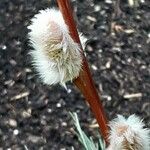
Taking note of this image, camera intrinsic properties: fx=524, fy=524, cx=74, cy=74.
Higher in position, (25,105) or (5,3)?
(5,3)

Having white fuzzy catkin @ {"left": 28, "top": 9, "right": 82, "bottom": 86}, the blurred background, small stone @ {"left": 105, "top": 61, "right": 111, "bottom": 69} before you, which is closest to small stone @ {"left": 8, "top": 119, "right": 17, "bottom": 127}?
the blurred background

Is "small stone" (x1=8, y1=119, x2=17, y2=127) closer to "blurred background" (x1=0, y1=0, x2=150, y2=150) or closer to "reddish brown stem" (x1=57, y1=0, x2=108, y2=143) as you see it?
"blurred background" (x1=0, y1=0, x2=150, y2=150)

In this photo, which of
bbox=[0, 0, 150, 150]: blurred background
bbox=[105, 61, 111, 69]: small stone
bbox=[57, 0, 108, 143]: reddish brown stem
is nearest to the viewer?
bbox=[57, 0, 108, 143]: reddish brown stem

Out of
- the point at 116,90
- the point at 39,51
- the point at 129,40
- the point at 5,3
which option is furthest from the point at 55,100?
the point at 39,51

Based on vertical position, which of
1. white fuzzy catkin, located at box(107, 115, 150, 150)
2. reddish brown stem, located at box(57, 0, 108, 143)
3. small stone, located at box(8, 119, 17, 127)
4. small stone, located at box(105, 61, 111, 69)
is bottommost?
small stone, located at box(105, 61, 111, 69)

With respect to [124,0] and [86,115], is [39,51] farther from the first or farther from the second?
[124,0]

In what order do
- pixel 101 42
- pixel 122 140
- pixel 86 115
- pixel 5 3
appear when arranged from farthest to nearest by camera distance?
1. pixel 5 3
2. pixel 101 42
3. pixel 86 115
4. pixel 122 140

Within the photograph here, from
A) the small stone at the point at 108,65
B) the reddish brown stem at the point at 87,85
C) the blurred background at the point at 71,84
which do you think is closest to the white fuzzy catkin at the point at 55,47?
the reddish brown stem at the point at 87,85

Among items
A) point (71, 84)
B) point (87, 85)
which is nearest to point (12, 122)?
point (71, 84)
